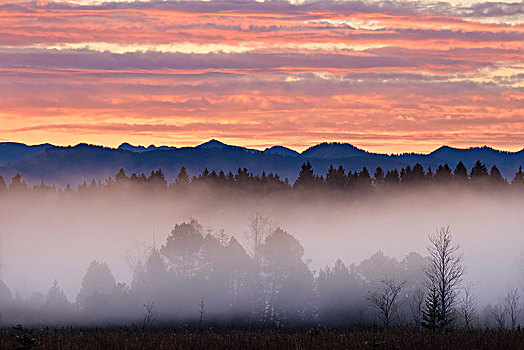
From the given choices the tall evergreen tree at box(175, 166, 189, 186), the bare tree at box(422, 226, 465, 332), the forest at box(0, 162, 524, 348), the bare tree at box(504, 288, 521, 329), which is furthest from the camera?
the tall evergreen tree at box(175, 166, 189, 186)

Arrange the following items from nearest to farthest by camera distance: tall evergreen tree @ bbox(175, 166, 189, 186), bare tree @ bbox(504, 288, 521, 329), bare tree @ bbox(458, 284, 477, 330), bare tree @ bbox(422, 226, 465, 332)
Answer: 1. bare tree @ bbox(422, 226, 465, 332)
2. bare tree @ bbox(458, 284, 477, 330)
3. bare tree @ bbox(504, 288, 521, 329)
4. tall evergreen tree @ bbox(175, 166, 189, 186)

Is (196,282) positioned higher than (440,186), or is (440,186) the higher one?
(440,186)

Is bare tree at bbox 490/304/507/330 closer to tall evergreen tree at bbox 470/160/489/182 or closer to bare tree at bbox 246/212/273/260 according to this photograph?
tall evergreen tree at bbox 470/160/489/182

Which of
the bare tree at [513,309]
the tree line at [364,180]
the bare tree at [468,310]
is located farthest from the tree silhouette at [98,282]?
the tree line at [364,180]

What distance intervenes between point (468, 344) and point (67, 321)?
80.2 metres

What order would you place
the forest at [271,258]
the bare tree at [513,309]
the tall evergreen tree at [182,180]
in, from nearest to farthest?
1. the bare tree at [513,309]
2. the forest at [271,258]
3. the tall evergreen tree at [182,180]

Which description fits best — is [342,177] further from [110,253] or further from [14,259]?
[14,259]

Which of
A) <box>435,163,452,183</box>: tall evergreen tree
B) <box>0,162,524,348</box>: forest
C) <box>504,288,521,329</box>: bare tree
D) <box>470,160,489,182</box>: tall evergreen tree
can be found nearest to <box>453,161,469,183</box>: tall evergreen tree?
<box>0,162,524,348</box>: forest

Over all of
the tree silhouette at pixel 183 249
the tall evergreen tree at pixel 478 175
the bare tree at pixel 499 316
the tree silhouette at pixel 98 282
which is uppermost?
the tall evergreen tree at pixel 478 175

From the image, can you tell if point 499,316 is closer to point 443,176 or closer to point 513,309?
point 513,309

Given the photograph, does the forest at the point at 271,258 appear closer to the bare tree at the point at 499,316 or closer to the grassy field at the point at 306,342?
the bare tree at the point at 499,316

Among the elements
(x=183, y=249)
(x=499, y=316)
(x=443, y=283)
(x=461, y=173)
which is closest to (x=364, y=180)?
(x=461, y=173)

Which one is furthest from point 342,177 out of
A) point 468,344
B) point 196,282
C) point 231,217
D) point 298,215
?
point 468,344

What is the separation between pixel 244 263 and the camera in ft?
373
